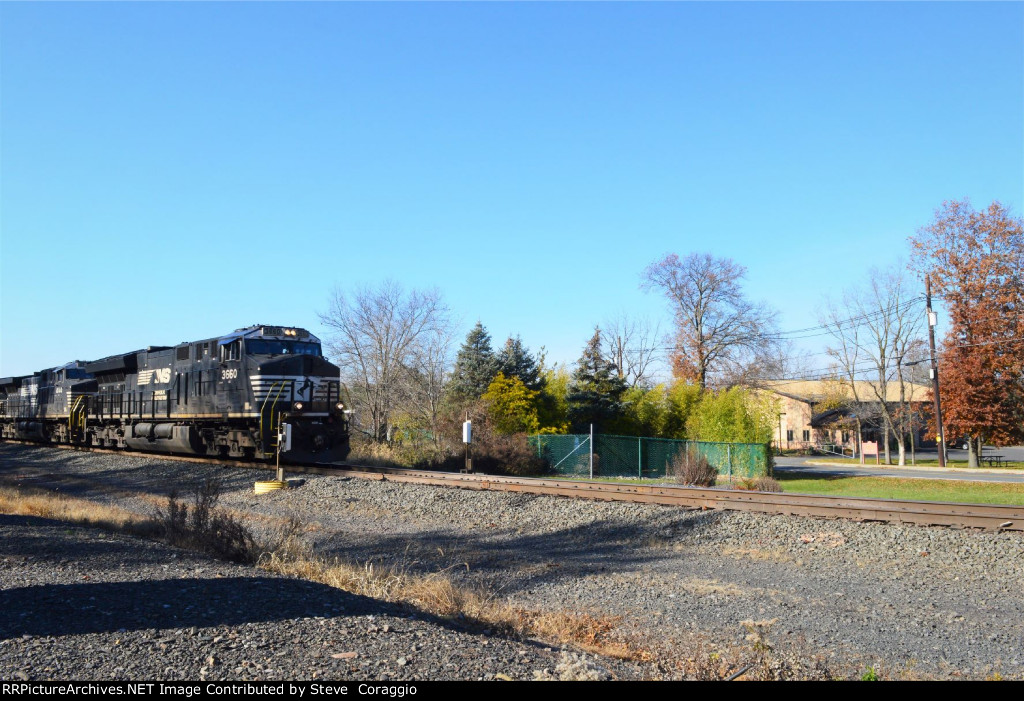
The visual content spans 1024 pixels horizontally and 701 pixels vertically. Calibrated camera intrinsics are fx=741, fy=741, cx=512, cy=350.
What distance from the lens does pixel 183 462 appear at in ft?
77.1

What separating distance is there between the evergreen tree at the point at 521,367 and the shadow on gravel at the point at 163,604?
2624 centimetres

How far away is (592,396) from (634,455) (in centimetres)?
615

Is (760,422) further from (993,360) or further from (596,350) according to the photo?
(993,360)

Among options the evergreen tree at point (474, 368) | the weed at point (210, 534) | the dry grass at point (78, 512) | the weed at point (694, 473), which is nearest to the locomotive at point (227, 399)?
the dry grass at point (78, 512)

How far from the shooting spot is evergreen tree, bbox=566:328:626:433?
108 ft

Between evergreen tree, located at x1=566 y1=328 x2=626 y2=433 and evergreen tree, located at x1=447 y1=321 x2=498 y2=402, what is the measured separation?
3.89 meters

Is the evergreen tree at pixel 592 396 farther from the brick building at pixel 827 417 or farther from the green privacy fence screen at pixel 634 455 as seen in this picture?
the brick building at pixel 827 417

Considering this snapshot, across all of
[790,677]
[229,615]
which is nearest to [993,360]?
[790,677]

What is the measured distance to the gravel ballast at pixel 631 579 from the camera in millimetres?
Answer: 5281

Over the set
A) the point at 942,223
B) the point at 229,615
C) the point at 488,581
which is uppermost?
the point at 942,223

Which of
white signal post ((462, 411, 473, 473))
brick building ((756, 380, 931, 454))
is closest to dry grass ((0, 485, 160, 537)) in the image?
white signal post ((462, 411, 473, 473))

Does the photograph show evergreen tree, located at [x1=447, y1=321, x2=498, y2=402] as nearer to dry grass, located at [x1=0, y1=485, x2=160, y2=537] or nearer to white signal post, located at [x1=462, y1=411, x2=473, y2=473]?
white signal post, located at [x1=462, y1=411, x2=473, y2=473]

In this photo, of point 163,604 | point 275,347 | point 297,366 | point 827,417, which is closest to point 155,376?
point 275,347
